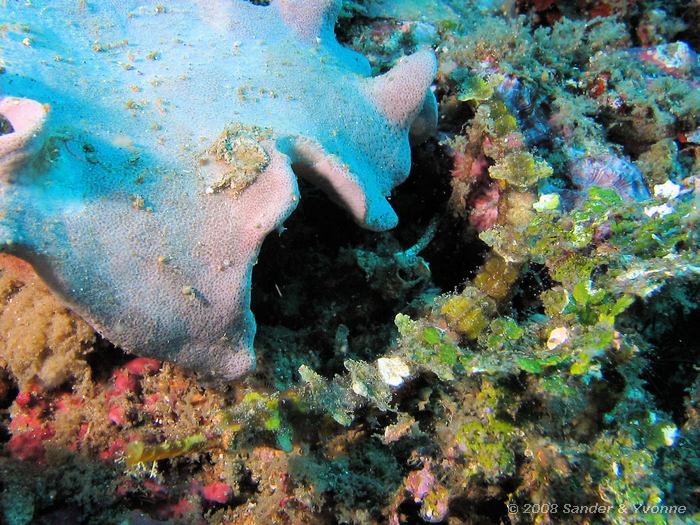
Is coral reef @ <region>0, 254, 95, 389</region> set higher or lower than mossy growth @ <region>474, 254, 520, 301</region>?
lower

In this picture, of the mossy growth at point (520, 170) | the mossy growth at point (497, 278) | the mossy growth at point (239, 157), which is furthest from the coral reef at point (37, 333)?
the mossy growth at point (520, 170)

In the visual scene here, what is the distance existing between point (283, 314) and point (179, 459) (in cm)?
104

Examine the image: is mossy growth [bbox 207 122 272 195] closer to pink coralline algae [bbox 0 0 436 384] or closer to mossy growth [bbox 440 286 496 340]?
pink coralline algae [bbox 0 0 436 384]

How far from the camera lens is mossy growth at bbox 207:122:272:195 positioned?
2160 millimetres

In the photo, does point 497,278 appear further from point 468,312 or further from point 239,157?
point 239,157

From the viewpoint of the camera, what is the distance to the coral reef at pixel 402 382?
86.9 inches

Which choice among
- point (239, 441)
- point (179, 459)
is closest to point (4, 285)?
point (179, 459)

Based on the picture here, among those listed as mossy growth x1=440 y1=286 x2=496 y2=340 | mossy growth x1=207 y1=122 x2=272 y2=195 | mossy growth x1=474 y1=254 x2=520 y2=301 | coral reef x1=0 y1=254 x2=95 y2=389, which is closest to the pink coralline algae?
mossy growth x1=207 y1=122 x2=272 y2=195

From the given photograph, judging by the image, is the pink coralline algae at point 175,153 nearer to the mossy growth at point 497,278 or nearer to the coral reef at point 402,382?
the coral reef at point 402,382

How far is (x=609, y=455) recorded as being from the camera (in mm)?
2268

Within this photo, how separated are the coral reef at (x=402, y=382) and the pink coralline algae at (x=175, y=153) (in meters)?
0.06

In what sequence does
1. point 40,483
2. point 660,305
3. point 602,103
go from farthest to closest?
point 602,103 < point 660,305 < point 40,483

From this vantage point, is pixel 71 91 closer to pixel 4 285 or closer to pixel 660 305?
pixel 4 285

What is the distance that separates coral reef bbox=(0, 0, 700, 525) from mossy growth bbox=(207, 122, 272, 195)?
0.04ft
